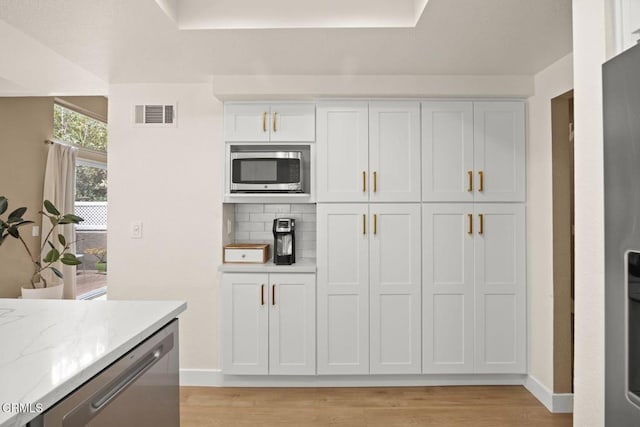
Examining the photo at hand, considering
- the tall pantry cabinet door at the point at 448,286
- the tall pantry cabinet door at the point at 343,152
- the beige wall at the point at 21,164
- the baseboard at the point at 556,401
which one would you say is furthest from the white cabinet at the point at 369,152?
the beige wall at the point at 21,164

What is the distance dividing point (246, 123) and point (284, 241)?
0.99 m

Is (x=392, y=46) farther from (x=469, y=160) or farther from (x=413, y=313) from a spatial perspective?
(x=413, y=313)

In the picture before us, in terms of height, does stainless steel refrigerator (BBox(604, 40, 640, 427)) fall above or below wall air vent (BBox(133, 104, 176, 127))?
below

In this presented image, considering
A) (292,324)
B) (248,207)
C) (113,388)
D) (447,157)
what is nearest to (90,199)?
(248,207)

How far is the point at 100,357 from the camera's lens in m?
1.11

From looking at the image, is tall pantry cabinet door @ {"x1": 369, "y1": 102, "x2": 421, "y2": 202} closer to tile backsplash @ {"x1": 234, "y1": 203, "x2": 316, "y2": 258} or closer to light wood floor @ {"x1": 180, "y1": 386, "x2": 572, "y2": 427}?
tile backsplash @ {"x1": 234, "y1": 203, "x2": 316, "y2": 258}

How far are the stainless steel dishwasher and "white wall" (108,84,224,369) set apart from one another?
5.55ft

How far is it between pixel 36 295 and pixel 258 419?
2841mm

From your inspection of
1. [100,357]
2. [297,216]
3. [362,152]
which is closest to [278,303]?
[297,216]

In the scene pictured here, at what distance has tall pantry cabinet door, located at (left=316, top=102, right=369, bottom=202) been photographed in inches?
127

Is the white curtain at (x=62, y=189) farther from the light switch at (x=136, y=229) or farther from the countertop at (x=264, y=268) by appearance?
the countertop at (x=264, y=268)

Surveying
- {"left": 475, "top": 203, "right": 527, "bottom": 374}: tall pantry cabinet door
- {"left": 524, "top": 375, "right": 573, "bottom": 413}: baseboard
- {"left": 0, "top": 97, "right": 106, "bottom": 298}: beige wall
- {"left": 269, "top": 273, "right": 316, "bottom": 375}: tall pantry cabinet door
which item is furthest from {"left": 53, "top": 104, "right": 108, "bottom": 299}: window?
{"left": 524, "top": 375, "right": 573, "bottom": 413}: baseboard

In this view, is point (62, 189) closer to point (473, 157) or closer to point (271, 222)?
point (271, 222)

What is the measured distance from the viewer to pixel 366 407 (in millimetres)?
2918
